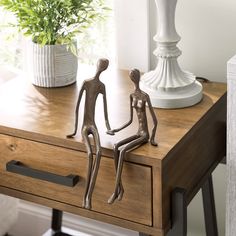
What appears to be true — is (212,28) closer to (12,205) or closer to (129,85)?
(129,85)

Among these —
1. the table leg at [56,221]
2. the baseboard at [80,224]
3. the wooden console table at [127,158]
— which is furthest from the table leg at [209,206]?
the table leg at [56,221]

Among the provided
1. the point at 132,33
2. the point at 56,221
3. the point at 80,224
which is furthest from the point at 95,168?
the point at 80,224

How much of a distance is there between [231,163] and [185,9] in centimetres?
44

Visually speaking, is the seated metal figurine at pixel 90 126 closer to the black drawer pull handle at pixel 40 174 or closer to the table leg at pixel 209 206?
the black drawer pull handle at pixel 40 174

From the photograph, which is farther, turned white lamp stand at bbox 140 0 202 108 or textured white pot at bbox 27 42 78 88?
textured white pot at bbox 27 42 78 88

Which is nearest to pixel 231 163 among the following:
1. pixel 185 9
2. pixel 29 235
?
pixel 185 9

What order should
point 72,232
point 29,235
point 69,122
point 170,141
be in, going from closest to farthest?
point 170,141 → point 69,122 → point 72,232 → point 29,235

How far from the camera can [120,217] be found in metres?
1.20

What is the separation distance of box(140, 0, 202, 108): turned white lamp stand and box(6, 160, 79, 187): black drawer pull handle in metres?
0.25

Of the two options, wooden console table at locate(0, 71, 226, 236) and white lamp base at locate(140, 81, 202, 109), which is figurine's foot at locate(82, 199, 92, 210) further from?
white lamp base at locate(140, 81, 202, 109)

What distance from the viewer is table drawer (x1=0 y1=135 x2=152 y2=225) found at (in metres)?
1.16

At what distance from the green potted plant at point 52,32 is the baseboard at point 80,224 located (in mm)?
570

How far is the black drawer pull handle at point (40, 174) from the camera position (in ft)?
3.98

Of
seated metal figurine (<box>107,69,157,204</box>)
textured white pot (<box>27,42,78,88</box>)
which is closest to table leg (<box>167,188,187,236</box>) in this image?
seated metal figurine (<box>107,69,157,204</box>)
